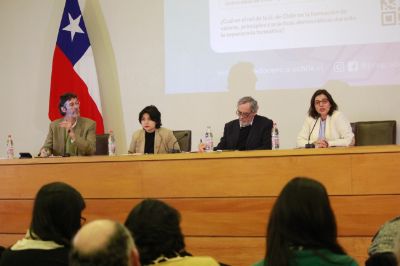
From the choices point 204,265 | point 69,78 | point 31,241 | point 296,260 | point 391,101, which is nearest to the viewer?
point 296,260

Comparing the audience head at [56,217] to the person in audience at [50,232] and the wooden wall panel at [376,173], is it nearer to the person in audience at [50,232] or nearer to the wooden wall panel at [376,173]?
the person in audience at [50,232]

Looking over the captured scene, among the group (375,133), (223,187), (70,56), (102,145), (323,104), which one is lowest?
(223,187)

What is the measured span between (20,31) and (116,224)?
20.7 ft

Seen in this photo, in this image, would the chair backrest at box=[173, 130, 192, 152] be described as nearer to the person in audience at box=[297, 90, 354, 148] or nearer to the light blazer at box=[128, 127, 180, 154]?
the light blazer at box=[128, 127, 180, 154]

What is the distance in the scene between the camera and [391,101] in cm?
599

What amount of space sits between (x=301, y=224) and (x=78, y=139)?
355cm

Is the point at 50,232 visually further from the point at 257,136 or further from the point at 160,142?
the point at 257,136

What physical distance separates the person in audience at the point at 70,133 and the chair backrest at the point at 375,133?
260 cm

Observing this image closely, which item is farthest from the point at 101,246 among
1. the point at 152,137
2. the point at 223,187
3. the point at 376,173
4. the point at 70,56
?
the point at 70,56

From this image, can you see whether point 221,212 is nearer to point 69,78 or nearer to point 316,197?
point 316,197

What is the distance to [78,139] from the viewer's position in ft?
16.5

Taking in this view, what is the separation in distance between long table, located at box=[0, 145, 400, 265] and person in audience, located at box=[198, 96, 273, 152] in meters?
1.09

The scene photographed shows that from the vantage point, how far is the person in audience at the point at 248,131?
5.24 m

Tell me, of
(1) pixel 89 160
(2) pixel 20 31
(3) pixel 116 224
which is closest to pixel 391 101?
(1) pixel 89 160
